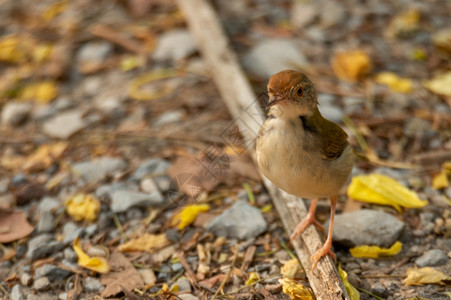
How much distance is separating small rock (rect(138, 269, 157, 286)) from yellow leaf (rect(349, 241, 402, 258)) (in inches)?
62.5

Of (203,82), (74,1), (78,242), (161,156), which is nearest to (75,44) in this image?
(74,1)

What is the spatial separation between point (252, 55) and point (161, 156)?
2.15 m

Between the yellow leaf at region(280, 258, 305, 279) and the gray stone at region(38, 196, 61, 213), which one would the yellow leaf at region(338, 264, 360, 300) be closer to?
the yellow leaf at region(280, 258, 305, 279)

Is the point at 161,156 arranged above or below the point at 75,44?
below

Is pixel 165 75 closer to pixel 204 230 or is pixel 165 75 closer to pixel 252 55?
pixel 252 55

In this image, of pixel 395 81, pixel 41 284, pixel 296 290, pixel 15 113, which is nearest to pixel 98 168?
pixel 41 284

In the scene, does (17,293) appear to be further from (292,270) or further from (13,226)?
(292,270)

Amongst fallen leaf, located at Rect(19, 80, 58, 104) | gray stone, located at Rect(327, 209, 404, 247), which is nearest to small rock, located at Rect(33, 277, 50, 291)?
gray stone, located at Rect(327, 209, 404, 247)

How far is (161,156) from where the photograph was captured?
559cm

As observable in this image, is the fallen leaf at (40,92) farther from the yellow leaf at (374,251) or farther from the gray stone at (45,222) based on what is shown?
the yellow leaf at (374,251)

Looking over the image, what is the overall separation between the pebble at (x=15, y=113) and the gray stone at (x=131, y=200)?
219cm

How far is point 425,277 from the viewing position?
12.9 feet

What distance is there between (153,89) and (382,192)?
3.29m

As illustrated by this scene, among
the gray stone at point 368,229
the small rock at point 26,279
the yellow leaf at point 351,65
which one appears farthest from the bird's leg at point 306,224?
the yellow leaf at point 351,65
